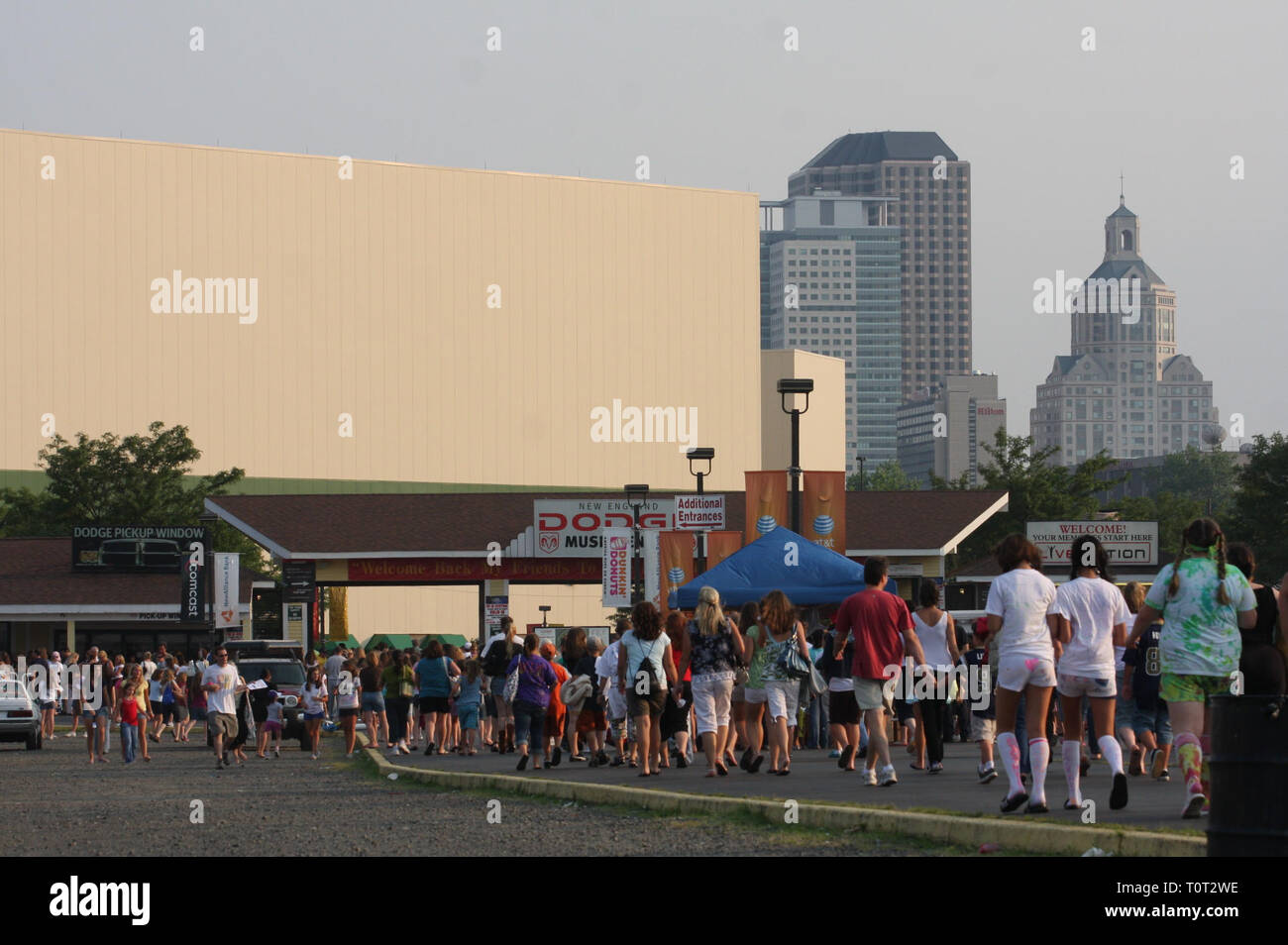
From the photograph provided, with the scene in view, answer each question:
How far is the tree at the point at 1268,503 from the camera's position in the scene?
69.6 m

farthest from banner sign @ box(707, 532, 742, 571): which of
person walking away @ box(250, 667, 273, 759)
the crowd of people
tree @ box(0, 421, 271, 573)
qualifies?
tree @ box(0, 421, 271, 573)

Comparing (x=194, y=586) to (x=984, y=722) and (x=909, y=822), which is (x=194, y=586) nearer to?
(x=984, y=722)

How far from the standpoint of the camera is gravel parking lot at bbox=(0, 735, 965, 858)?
481 inches

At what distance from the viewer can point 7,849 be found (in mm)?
12883

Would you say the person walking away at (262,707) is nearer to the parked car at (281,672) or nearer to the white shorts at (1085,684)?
the parked car at (281,672)

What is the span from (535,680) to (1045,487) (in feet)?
168

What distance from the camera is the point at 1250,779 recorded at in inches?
322

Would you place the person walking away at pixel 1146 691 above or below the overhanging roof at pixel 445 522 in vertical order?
below

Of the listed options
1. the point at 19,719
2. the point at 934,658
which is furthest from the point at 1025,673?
the point at 19,719

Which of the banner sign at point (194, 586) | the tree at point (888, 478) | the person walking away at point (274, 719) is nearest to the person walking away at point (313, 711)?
the person walking away at point (274, 719)

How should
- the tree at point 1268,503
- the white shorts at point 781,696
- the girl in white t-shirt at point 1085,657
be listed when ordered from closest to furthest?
the girl in white t-shirt at point 1085,657
the white shorts at point 781,696
the tree at point 1268,503

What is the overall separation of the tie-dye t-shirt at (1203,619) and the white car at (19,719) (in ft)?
80.3

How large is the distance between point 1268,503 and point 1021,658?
6166 cm
